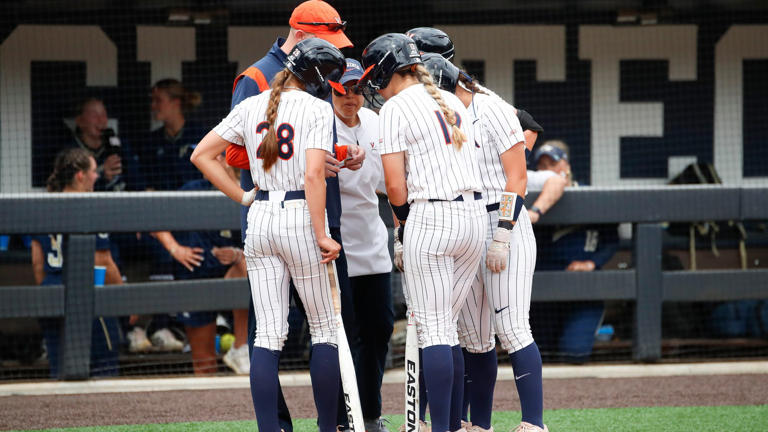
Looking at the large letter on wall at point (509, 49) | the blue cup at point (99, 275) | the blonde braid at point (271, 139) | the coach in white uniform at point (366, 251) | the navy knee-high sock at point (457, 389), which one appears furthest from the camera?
the large letter on wall at point (509, 49)

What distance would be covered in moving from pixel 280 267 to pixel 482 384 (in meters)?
0.93

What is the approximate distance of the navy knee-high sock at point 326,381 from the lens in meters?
3.33

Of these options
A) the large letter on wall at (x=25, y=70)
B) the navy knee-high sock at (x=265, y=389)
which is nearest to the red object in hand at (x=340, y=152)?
the navy knee-high sock at (x=265, y=389)

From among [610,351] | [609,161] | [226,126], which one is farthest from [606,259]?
[226,126]

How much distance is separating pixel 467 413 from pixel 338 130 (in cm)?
131

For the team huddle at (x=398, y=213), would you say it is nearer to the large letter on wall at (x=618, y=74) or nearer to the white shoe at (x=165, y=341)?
the white shoe at (x=165, y=341)

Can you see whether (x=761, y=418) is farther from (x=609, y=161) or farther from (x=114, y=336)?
(x=114, y=336)

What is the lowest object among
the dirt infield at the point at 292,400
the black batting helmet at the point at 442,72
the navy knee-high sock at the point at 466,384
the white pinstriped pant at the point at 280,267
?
the dirt infield at the point at 292,400

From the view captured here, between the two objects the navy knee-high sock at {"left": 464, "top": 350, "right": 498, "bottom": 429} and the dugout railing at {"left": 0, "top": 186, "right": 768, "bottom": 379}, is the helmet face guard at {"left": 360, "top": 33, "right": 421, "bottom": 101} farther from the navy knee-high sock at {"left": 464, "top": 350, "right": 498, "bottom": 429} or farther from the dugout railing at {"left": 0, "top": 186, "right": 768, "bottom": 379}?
the dugout railing at {"left": 0, "top": 186, "right": 768, "bottom": 379}

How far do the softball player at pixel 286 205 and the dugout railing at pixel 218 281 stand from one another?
80.2 inches

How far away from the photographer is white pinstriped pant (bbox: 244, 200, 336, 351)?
3.22m

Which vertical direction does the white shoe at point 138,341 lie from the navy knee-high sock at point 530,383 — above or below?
below

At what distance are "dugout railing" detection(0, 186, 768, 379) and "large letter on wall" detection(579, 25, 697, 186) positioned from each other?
131cm

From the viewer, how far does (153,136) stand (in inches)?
255
